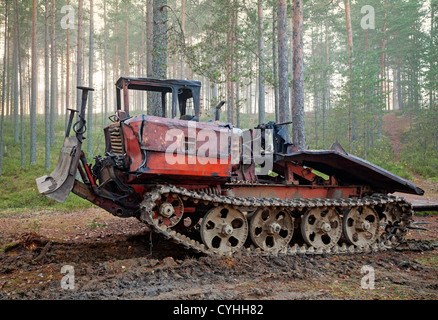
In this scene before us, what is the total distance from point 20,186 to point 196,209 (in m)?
15.2

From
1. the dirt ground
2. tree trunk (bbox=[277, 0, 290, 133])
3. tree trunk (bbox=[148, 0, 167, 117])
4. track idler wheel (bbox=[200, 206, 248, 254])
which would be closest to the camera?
the dirt ground

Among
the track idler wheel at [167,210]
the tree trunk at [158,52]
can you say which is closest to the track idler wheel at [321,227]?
the track idler wheel at [167,210]

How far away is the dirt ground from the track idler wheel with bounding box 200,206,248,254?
0.36 metres

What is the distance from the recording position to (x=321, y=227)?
6.55m

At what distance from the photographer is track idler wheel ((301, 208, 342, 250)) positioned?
21.5ft

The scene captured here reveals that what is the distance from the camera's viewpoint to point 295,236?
723 cm

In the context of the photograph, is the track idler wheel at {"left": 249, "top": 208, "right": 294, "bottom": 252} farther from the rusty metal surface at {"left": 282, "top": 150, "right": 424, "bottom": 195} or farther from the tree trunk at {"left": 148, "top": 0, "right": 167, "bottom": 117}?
the tree trunk at {"left": 148, "top": 0, "right": 167, "bottom": 117}

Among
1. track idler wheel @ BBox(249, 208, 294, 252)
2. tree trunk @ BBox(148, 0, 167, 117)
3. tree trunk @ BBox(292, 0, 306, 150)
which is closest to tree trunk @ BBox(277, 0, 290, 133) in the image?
tree trunk @ BBox(292, 0, 306, 150)

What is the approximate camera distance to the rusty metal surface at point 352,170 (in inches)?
260

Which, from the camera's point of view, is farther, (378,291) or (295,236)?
(295,236)

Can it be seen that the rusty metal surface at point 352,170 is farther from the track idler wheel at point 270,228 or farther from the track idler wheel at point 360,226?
the track idler wheel at point 270,228

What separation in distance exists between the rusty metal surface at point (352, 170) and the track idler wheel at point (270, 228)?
3.79ft
